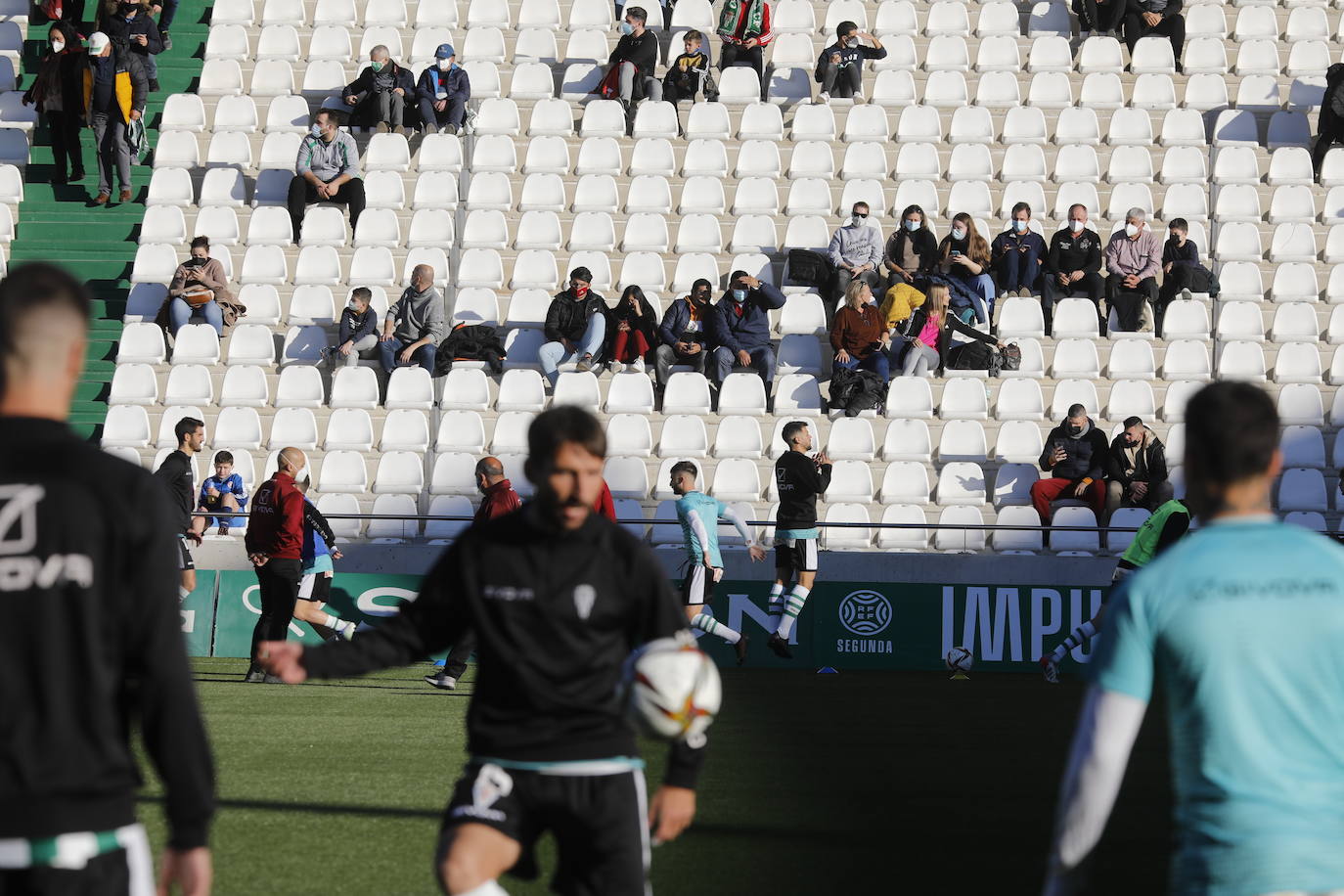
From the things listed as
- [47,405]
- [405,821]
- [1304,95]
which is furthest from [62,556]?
[1304,95]

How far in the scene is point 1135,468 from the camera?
65.2 ft

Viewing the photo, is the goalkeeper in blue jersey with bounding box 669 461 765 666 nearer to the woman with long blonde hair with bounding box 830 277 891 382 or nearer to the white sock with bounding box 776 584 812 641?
the white sock with bounding box 776 584 812 641

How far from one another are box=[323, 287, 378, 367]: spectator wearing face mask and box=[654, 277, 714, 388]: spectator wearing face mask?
3666mm

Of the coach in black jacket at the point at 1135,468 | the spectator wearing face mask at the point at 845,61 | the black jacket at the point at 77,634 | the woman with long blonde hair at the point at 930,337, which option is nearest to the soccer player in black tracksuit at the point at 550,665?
the black jacket at the point at 77,634

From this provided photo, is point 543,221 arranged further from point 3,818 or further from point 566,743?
point 3,818

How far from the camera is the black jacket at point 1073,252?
2241 centimetres

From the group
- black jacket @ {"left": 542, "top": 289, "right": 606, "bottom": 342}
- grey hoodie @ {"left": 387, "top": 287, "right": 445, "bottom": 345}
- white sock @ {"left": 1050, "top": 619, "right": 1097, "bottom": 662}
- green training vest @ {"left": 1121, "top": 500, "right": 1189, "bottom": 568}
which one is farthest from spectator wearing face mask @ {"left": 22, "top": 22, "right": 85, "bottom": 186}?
green training vest @ {"left": 1121, "top": 500, "right": 1189, "bottom": 568}

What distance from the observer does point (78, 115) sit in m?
24.5

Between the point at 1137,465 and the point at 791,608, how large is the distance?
4587 millimetres

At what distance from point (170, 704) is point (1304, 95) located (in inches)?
982

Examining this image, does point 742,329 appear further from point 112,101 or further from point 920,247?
point 112,101

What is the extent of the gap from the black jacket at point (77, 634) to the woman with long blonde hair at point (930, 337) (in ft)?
62.2

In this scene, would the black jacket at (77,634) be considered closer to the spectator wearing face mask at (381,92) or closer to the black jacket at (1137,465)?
the black jacket at (1137,465)

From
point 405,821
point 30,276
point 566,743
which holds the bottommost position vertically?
point 405,821
